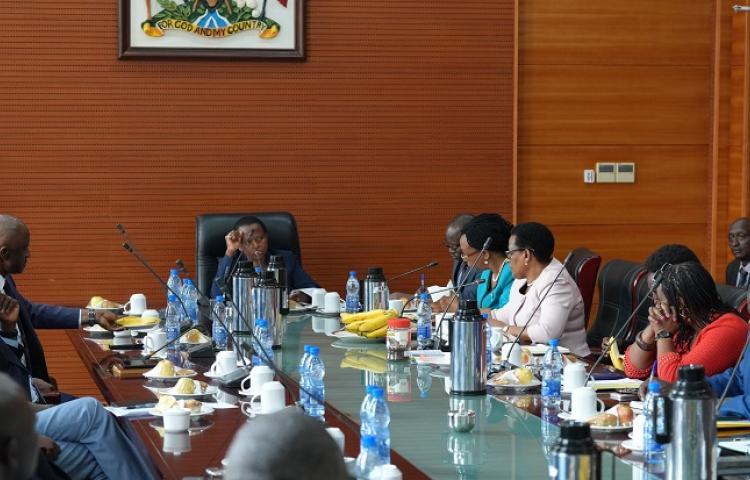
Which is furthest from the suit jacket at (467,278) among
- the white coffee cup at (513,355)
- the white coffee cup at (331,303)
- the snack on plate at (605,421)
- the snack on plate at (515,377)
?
the snack on plate at (605,421)

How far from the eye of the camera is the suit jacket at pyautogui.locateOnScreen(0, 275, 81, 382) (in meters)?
4.51

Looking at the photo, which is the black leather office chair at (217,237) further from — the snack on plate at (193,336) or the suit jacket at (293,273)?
the snack on plate at (193,336)

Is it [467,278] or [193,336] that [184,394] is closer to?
[193,336]

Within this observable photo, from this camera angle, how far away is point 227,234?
5988 millimetres

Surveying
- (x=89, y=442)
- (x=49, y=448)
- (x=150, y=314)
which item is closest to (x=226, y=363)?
(x=89, y=442)

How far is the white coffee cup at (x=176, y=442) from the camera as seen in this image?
8.87ft

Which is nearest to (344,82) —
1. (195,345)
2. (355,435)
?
(195,345)

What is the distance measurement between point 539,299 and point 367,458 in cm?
235

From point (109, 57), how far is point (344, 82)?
49.2 inches

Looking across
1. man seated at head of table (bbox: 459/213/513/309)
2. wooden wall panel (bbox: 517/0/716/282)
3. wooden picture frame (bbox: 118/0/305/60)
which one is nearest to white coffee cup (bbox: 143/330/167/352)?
man seated at head of table (bbox: 459/213/513/309)

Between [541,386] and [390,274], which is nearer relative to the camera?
[541,386]

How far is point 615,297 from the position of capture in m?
5.02

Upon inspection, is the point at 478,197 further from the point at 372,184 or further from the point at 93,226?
the point at 93,226

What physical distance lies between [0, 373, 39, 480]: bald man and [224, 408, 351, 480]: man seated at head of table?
0.36 metres
